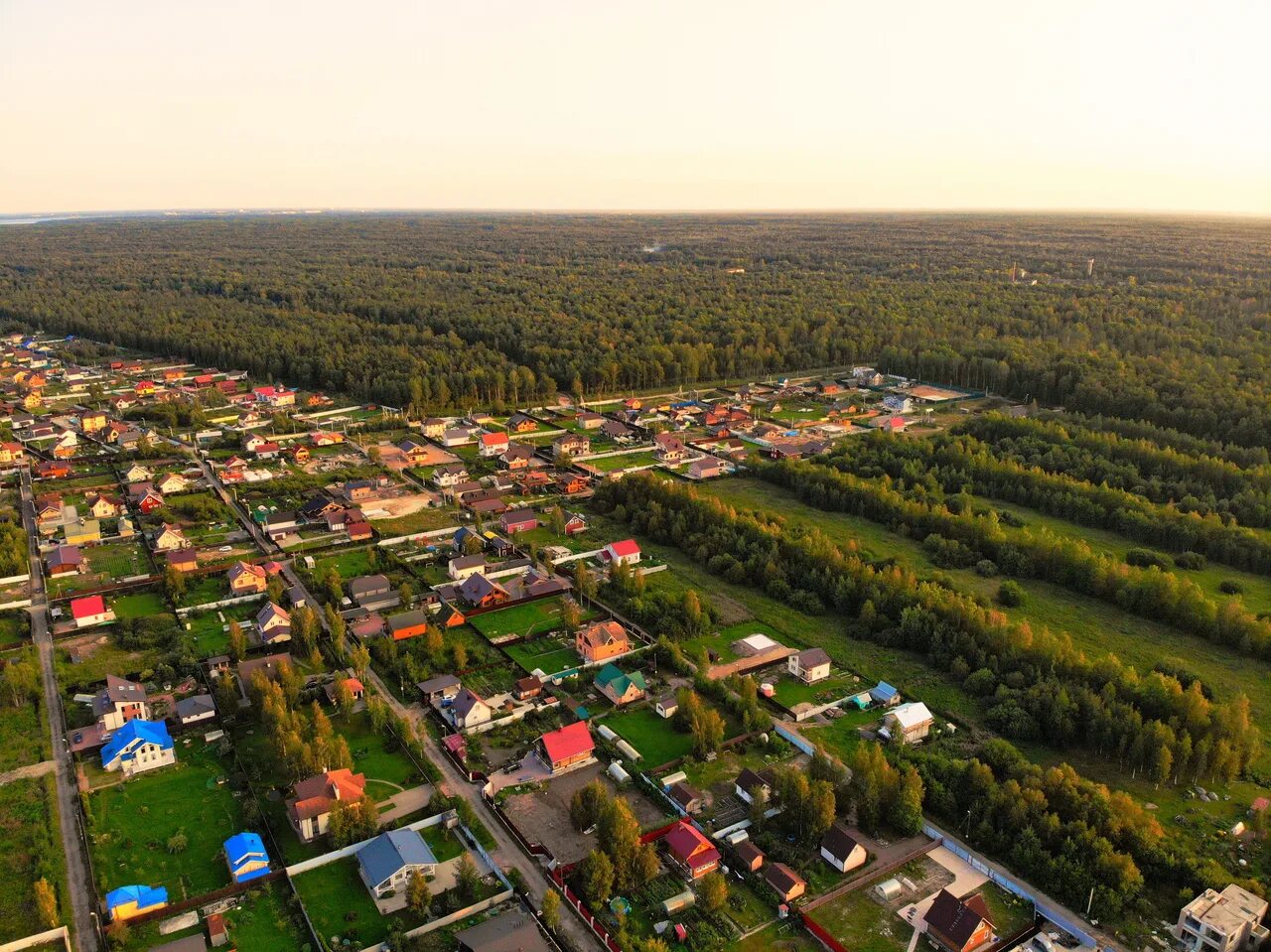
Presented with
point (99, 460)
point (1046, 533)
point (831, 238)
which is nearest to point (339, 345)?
point (99, 460)

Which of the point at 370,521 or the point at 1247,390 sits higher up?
the point at 1247,390

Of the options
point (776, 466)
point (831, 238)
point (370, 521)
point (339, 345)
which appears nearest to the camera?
point (370, 521)

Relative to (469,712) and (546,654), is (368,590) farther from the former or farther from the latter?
(469,712)

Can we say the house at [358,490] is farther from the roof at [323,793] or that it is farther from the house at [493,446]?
the roof at [323,793]

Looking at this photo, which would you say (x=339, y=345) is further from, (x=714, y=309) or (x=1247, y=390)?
(x=1247, y=390)

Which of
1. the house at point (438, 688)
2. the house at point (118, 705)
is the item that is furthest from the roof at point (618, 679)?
the house at point (118, 705)

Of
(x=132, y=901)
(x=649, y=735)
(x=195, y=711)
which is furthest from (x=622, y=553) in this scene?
(x=132, y=901)

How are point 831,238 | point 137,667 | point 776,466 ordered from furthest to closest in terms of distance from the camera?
point 831,238, point 776,466, point 137,667
